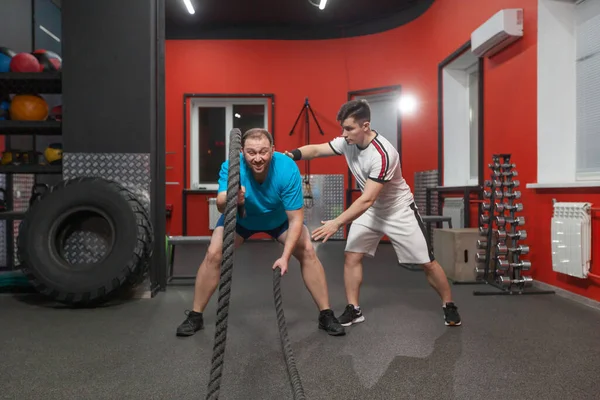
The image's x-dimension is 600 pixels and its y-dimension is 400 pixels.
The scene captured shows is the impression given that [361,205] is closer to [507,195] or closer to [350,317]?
[350,317]

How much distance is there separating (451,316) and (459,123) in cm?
342

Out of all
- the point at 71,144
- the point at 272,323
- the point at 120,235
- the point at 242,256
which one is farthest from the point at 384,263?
the point at 71,144

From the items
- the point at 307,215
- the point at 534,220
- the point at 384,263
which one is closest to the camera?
the point at 534,220

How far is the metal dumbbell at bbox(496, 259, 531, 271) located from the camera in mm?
3410

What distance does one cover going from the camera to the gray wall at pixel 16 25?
413 centimetres

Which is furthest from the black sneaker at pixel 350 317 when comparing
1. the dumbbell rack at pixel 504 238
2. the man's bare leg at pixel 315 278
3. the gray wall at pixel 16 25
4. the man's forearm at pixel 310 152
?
the gray wall at pixel 16 25

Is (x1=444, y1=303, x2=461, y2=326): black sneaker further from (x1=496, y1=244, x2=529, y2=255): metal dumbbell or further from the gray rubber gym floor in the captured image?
(x1=496, y1=244, x2=529, y2=255): metal dumbbell

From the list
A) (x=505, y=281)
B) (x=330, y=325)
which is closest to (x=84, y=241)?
(x=330, y=325)

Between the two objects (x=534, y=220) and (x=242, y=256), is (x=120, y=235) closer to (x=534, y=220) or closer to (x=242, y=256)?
(x=242, y=256)

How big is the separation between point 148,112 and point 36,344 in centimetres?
173

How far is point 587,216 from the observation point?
2.94 meters

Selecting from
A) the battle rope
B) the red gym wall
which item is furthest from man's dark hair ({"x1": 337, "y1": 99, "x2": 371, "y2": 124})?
the red gym wall

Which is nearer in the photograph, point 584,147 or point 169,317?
point 169,317

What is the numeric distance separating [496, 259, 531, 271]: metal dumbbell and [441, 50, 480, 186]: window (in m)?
1.88
